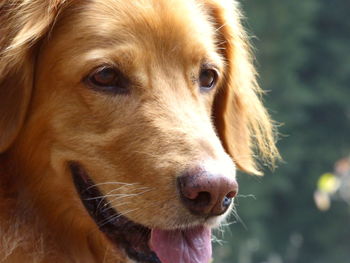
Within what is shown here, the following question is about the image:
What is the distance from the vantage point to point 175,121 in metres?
4.72

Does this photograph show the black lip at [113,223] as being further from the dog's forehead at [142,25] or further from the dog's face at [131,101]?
the dog's forehead at [142,25]

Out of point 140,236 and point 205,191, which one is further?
point 140,236

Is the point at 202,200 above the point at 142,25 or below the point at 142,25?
below

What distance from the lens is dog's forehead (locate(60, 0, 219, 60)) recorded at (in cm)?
485

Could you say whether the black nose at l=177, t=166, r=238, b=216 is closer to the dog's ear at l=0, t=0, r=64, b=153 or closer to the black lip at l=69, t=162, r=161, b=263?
the black lip at l=69, t=162, r=161, b=263

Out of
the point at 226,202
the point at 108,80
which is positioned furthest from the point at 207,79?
the point at 226,202

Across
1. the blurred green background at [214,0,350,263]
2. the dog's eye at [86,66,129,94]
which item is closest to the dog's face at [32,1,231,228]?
the dog's eye at [86,66,129,94]

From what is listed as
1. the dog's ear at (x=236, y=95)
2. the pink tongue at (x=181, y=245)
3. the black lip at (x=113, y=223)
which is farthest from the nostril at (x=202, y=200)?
the dog's ear at (x=236, y=95)

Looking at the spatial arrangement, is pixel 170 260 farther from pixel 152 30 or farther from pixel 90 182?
pixel 152 30

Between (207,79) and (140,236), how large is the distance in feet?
3.18

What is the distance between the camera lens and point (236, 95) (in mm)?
5652

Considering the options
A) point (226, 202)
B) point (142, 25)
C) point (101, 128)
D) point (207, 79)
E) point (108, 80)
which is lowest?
point (226, 202)

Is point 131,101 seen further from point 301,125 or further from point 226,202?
point 301,125

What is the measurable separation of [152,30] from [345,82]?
36623mm
